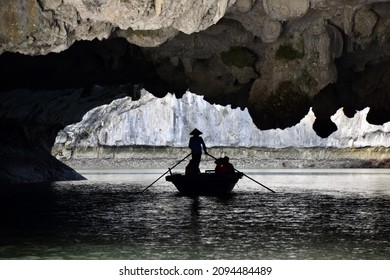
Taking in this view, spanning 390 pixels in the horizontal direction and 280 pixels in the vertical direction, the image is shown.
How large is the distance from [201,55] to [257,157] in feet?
226

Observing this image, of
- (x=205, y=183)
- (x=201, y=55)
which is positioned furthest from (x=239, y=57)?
(x=205, y=183)

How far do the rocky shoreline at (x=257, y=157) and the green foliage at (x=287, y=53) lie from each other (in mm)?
68587

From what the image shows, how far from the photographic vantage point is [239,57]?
2930 cm

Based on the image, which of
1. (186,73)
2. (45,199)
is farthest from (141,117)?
(45,199)

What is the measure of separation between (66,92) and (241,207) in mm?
20075

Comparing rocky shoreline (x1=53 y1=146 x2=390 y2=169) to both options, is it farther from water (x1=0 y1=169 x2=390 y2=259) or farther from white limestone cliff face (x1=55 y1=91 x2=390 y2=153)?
water (x1=0 y1=169 x2=390 y2=259)

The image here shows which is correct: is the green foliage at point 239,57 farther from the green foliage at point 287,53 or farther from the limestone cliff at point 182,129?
the limestone cliff at point 182,129

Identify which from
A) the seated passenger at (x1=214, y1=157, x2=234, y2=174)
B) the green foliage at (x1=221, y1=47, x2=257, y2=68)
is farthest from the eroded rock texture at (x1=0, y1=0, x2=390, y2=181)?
the seated passenger at (x1=214, y1=157, x2=234, y2=174)

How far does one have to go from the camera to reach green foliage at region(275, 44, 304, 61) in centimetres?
2616

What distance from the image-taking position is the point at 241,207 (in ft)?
75.0

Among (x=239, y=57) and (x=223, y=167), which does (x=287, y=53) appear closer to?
(x=239, y=57)

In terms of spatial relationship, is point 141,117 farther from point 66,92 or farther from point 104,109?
point 66,92

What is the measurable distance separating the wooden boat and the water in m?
1.35

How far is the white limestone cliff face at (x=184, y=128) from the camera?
90625 mm
